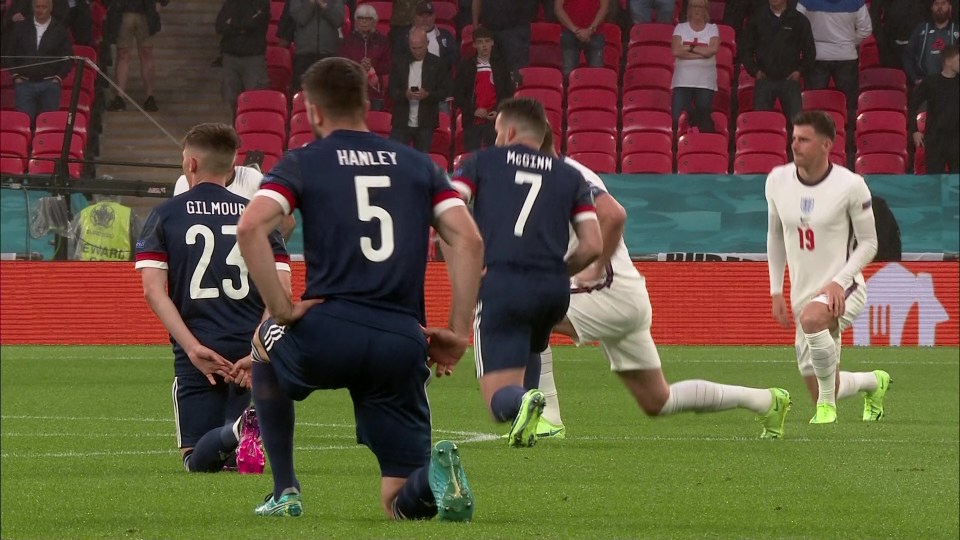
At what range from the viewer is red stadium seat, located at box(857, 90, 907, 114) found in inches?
825

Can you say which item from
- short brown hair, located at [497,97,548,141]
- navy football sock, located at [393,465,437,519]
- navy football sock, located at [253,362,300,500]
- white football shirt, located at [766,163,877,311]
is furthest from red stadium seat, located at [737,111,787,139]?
navy football sock, located at [393,465,437,519]

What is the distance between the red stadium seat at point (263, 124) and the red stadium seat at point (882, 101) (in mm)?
7173

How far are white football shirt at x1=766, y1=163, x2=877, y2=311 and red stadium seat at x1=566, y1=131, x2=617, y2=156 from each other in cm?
1020

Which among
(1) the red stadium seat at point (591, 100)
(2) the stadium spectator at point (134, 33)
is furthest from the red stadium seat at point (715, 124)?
(2) the stadium spectator at point (134, 33)

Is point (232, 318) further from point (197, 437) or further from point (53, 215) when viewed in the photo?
point (53, 215)

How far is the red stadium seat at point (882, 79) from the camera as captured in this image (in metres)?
21.2

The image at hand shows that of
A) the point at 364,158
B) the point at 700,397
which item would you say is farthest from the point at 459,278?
the point at 700,397

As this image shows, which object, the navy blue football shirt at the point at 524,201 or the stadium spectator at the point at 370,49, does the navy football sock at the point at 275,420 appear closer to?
the navy blue football shirt at the point at 524,201

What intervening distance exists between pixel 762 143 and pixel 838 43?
184 cm

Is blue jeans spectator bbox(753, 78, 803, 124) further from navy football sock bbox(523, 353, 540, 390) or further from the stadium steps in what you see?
navy football sock bbox(523, 353, 540, 390)

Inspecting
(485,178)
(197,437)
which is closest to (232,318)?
(197,437)

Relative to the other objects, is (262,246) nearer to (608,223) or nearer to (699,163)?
(608,223)

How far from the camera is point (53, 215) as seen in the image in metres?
17.6

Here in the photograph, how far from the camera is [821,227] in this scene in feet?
33.5
